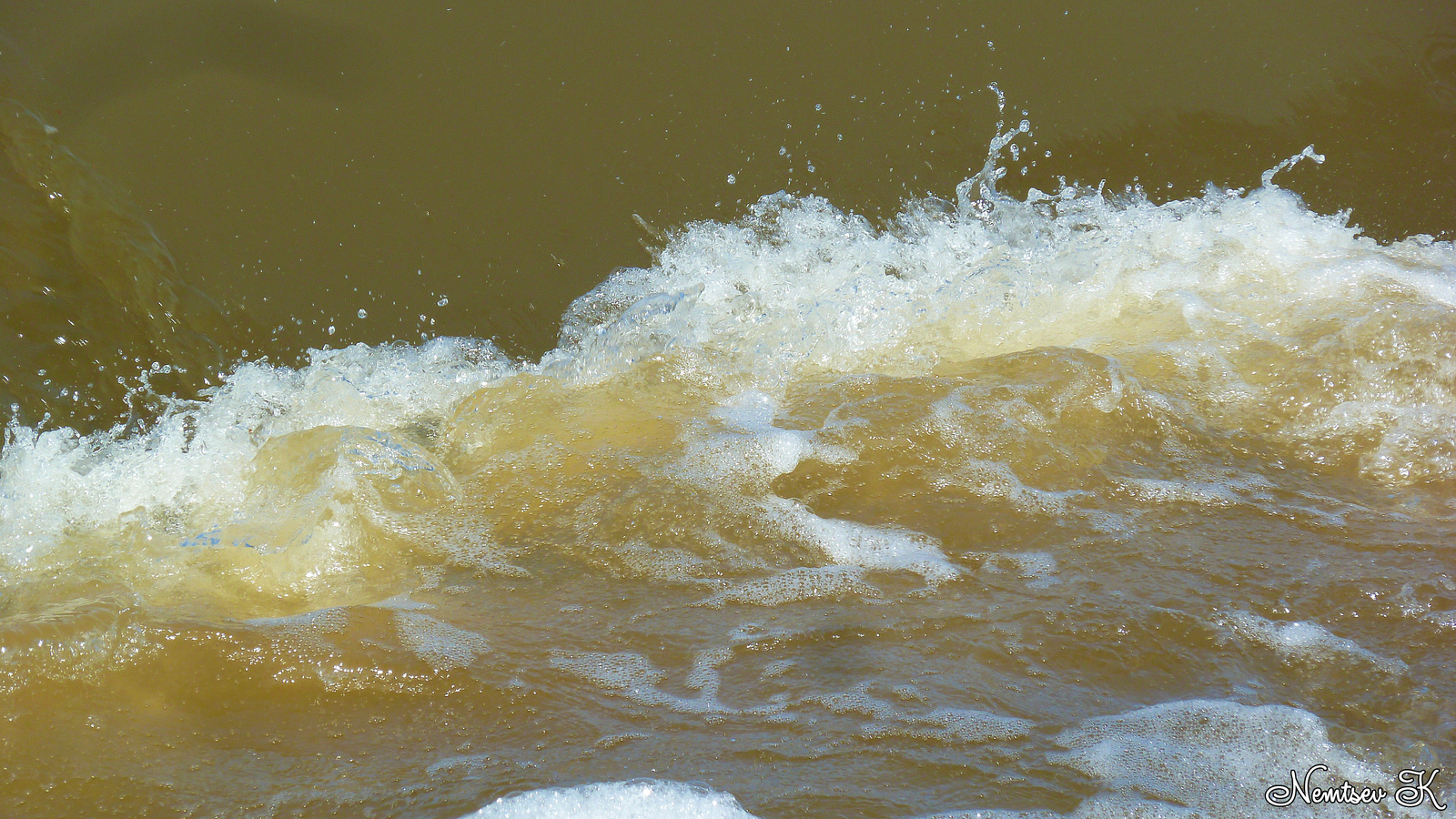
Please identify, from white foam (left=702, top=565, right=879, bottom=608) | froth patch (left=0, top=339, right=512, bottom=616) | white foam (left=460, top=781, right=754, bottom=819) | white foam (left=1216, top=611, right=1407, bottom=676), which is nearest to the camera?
white foam (left=460, top=781, right=754, bottom=819)

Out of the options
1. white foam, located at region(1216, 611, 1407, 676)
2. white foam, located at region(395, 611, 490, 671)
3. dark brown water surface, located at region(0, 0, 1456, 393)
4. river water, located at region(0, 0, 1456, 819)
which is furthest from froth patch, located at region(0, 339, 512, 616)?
white foam, located at region(1216, 611, 1407, 676)

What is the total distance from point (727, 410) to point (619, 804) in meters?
1.47

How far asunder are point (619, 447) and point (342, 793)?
4.10ft

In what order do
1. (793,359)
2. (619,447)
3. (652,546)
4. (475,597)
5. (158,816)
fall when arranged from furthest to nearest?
(793,359) → (619,447) → (652,546) → (475,597) → (158,816)

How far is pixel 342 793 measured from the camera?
5.24ft

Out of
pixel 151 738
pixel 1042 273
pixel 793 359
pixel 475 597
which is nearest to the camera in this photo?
pixel 151 738

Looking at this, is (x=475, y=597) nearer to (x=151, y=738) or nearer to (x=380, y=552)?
(x=380, y=552)

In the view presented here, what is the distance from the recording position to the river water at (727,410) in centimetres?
173

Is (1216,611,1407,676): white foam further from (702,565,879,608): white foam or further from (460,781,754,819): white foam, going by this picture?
(460,781,754,819): white foam

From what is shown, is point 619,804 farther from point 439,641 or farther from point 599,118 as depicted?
point 599,118

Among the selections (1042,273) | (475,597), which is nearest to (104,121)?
(475,597)

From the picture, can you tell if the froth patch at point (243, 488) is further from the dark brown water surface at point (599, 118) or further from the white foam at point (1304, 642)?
the white foam at point (1304, 642)

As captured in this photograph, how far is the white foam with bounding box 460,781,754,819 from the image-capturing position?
60.2 inches

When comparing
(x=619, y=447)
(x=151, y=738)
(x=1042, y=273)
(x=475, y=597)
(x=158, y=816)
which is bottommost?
(x=158, y=816)
